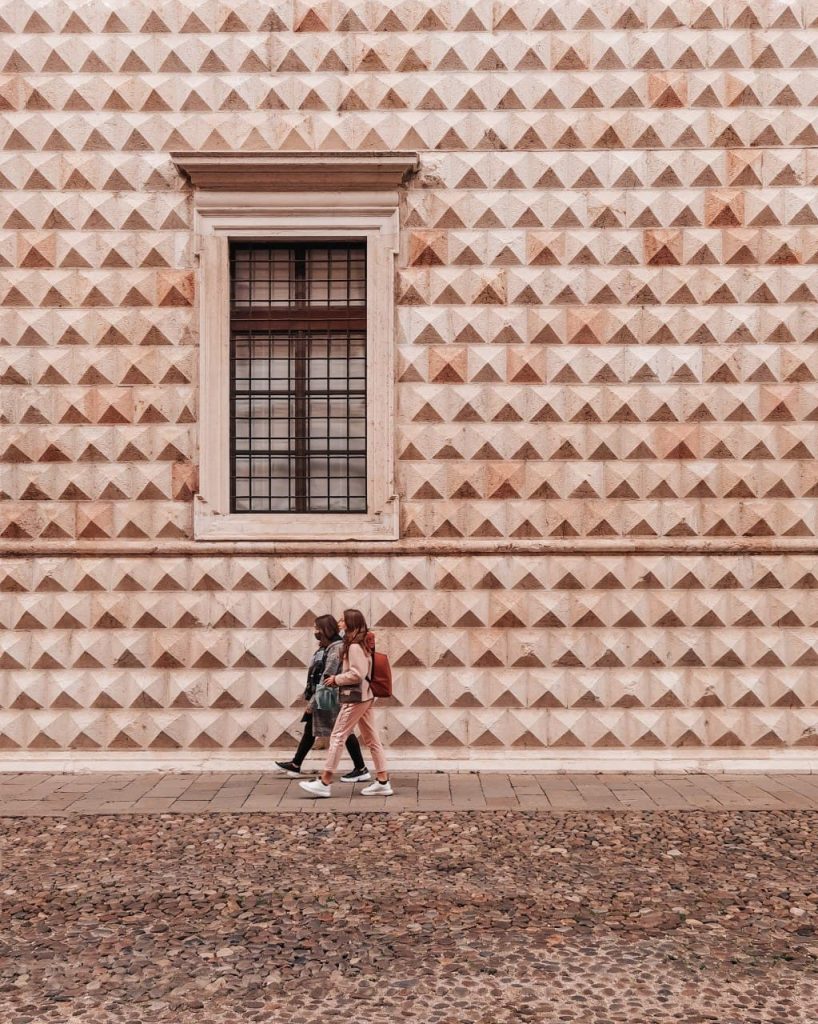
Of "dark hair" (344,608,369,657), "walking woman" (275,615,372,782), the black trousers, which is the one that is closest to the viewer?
"dark hair" (344,608,369,657)

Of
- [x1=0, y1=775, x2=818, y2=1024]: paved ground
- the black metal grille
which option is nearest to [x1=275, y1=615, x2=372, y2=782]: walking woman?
[x1=0, y1=775, x2=818, y2=1024]: paved ground

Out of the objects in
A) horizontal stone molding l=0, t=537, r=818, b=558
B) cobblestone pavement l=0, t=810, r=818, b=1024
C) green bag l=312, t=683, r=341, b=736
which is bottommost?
cobblestone pavement l=0, t=810, r=818, b=1024

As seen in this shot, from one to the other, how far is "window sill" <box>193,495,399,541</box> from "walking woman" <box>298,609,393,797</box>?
1305mm

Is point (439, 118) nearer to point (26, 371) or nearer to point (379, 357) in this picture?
point (379, 357)

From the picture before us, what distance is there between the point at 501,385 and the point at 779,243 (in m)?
2.64

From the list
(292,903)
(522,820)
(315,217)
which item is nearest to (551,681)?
(522,820)

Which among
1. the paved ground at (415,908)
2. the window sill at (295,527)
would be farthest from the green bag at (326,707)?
the window sill at (295,527)

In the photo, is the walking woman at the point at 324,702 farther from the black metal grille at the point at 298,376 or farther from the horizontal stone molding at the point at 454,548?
the black metal grille at the point at 298,376

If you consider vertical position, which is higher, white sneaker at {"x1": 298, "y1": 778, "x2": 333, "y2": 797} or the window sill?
the window sill

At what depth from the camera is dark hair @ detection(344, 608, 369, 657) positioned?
7.19m

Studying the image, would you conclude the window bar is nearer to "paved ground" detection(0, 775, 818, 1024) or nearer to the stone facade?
the stone facade

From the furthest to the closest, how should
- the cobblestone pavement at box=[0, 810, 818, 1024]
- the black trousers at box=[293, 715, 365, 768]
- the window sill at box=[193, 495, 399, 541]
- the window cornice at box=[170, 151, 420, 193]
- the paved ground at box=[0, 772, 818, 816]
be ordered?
the window sill at box=[193, 495, 399, 541], the window cornice at box=[170, 151, 420, 193], the black trousers at box=[293, 715, 365, 768], the paved ground at box=[0, 772, 818, 816], the cobblestone pavement at box=[0, 810, 818, 1024]

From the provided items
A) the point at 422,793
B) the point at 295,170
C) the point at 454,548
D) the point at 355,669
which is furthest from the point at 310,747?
the point at 295,170

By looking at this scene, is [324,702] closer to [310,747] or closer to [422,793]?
[310,747]
